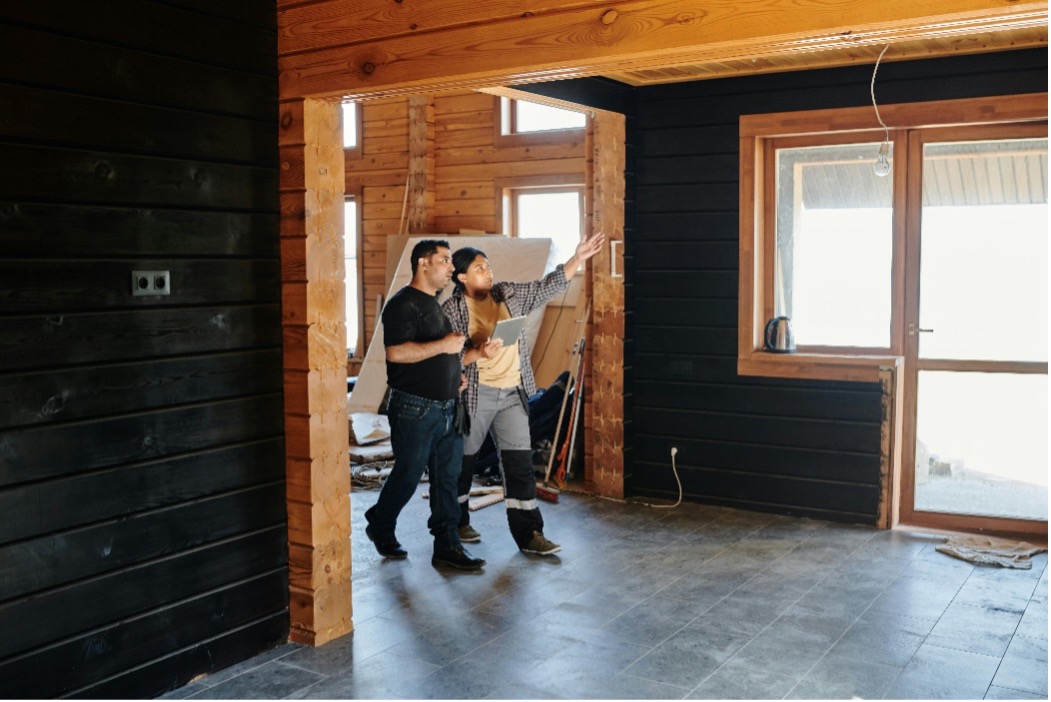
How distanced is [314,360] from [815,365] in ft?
10.3

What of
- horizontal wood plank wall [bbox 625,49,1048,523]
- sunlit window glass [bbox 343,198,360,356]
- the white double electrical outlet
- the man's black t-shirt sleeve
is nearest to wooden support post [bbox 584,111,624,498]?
horizontal wood plank wall [bbox 625,49,1048,523]

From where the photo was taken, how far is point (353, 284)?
10.8 metres

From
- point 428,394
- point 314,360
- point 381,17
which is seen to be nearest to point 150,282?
point 314,360

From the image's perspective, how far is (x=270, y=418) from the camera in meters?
4.07

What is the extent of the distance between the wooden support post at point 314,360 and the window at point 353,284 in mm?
6105

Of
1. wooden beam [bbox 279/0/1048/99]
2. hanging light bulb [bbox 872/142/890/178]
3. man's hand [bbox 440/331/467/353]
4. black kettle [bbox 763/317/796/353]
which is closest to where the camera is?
wooden beam [bbox 279/0/1048/99]

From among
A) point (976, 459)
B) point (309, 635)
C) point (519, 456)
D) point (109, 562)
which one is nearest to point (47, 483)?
point (109, 562)

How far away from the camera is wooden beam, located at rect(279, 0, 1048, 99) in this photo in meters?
2.86

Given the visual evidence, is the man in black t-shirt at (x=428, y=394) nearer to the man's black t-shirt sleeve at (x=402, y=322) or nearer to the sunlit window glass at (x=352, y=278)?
the man's black t-shirt sleeve at (x=402, y=322)

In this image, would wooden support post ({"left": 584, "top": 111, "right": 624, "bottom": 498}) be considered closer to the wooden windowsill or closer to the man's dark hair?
the wooden windowsill

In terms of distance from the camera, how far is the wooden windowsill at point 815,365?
598 centimetres

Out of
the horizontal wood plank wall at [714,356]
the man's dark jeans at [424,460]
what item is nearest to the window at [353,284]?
the horizontal wood plank wall at [714,356]

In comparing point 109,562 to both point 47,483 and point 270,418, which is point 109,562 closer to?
point 47,483

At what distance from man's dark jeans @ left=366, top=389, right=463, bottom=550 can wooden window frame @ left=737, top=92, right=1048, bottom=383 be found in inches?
79.2
